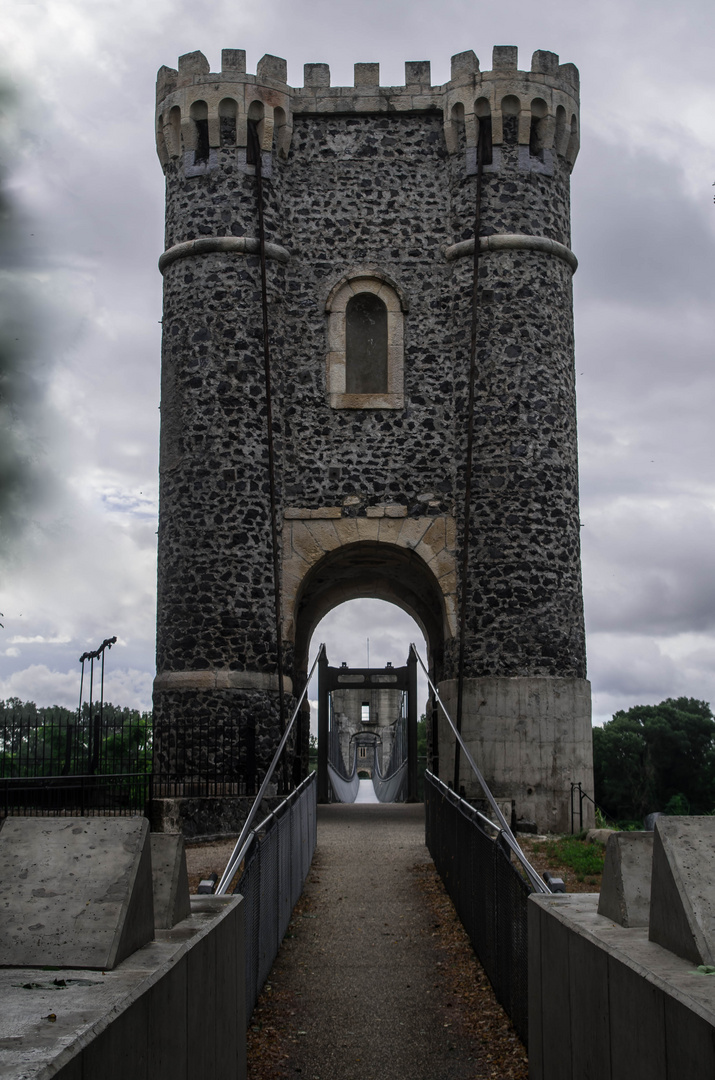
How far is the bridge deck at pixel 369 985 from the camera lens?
7.03 meters

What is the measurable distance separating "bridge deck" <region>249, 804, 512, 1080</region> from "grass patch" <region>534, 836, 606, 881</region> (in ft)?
4.81

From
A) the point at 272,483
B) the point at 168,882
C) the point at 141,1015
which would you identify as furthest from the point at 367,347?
the point at 141,1015

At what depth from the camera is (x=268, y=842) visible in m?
8.40

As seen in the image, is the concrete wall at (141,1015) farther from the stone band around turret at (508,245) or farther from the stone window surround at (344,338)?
the stone band around turret at (508,245)

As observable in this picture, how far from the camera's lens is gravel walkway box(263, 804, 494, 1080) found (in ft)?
23.1

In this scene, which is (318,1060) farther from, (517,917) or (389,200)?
(389,200)

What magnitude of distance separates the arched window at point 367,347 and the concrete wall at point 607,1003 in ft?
41.5

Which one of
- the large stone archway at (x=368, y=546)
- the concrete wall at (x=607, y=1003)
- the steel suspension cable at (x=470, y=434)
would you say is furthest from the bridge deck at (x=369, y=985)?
the large stone archway at (x=368, y=546)

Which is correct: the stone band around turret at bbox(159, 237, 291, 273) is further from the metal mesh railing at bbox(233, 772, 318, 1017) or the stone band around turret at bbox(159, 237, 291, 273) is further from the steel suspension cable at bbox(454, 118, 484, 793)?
the metal mesh railing at bbox(233, 772, 318, 1017)

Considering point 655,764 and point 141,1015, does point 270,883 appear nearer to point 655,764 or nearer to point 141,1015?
point 141,1015

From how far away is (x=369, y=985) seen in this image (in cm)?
870

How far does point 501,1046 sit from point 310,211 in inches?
546

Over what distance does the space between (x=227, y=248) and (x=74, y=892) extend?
1424 cm

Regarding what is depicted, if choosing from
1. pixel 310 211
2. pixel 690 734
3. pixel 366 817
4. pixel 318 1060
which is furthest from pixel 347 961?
pixel 690 734
